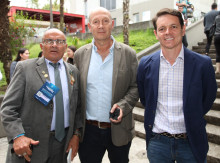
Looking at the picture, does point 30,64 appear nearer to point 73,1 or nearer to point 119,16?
point 119,16

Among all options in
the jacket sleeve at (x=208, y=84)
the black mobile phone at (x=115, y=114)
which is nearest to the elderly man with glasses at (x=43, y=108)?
the black mobile phone at (x=115, y=114)

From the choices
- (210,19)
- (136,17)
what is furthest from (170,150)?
(136,17)

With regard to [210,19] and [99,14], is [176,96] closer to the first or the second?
[99,14]

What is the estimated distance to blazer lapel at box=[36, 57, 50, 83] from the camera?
2.11 m

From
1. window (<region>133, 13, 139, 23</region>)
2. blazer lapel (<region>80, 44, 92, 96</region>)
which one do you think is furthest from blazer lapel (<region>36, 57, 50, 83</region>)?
window (<region>133, 13, 139, 23</region>)

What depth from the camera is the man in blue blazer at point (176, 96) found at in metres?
1.89

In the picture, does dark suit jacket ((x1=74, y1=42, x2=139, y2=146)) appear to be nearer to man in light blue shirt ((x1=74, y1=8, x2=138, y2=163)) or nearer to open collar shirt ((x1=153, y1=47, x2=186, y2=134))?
man in light blue shirt ((x1=74, y1=8, x2=138, y2=163))

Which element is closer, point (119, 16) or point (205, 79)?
point (205, 79)

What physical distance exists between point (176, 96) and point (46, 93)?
1.27m

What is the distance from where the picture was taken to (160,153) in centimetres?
202

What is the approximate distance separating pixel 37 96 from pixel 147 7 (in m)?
21.7

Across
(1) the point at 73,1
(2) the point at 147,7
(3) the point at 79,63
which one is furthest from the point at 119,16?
(3) the point at 79,63

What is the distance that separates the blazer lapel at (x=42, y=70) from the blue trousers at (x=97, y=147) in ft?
2.55

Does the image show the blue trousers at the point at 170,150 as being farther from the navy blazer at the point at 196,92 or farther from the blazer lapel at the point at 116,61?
the blazer lapel at the point at 116,61
